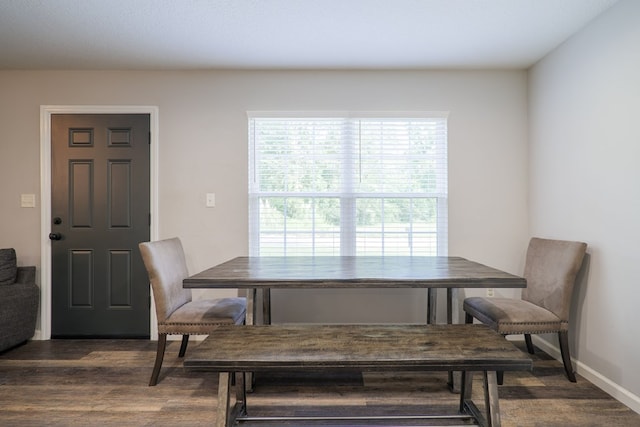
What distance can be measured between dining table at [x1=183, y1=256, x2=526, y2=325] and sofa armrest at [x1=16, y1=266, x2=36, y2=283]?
191 centimetres

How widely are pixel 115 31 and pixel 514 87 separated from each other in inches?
124

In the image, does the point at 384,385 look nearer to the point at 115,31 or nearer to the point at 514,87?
the point at 514,87

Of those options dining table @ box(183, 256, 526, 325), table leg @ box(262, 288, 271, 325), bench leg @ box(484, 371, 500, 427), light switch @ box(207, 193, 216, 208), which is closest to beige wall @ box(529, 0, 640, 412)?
dining table @ box(183, 256, 526, 325)

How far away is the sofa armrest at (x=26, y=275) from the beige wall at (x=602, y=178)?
4288 millimetres

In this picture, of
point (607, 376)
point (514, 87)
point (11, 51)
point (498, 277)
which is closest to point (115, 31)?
point (11, 51)

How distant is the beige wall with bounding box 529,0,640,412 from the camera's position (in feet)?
6.72

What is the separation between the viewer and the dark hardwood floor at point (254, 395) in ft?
6.42

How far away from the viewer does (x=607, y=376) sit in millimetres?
2221

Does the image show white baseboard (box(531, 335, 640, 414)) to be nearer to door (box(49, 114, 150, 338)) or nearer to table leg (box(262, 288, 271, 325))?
table leg (box(262, 288, 271, 325))

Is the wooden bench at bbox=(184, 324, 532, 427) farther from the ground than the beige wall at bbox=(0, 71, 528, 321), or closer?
closer

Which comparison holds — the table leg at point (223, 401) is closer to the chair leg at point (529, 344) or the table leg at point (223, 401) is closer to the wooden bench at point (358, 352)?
the wooden bench at point (358, 352)

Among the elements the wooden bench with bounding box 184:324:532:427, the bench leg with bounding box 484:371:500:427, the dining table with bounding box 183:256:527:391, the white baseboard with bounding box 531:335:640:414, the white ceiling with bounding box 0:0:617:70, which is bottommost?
the white baseboard with bounding box 531:335:640:414

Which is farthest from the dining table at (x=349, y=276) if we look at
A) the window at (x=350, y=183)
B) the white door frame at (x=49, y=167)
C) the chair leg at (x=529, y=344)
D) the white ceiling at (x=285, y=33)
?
the white ceiling at (x=285, y=33)

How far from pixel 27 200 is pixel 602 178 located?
4425mm
